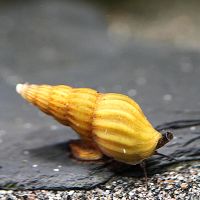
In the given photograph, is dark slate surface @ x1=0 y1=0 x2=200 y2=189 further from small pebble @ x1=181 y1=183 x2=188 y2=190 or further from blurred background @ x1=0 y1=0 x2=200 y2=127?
small pebble @ x1=181 y1=183 x2=188 y2=190

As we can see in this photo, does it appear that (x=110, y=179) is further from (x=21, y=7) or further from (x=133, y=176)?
(x=21, y=7)

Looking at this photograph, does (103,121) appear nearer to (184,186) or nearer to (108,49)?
(184,186)

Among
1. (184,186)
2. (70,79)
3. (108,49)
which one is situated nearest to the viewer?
(184,186)

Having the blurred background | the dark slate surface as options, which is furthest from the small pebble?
the blurred background

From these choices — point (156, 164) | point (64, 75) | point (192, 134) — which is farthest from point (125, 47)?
point (156, 164)

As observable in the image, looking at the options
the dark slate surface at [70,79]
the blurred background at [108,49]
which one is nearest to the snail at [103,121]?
the dark slate surface at [70,79]

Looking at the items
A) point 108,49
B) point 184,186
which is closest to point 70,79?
point 108,49

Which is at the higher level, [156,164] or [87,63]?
[87,63]
